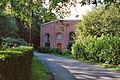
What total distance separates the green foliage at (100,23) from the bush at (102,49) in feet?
14.2

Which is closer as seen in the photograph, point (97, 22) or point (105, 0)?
point (105, 0)

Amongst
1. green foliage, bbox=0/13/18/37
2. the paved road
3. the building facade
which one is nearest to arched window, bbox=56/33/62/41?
the building facade

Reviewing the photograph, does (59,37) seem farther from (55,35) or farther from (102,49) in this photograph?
(102,49)

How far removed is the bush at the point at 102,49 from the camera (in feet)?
91.5

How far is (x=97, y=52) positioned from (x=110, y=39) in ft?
6.58

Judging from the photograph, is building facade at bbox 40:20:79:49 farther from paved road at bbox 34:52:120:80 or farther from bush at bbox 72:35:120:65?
paved road at bbox 34:52:120:80

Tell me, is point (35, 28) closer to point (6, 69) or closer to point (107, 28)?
point (107, 28)

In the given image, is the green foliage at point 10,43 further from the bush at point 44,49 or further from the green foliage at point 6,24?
the bush at point 44,49

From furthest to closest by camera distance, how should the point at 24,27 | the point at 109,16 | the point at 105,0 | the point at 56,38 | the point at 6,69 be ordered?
1. the point at 24,27
2. the point at 56,38
3. the point at 109,16
4. the point at 105,0
5. the point at 6,69

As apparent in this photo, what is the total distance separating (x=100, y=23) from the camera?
128ft

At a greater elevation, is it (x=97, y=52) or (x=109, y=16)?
(x=109, y=16)

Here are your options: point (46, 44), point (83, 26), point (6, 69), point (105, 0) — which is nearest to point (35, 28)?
point (46, 44)

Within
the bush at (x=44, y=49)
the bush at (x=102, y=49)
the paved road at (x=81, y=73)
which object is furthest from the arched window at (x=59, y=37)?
the paved road at (x=81, y=73)

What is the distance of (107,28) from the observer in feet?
124
